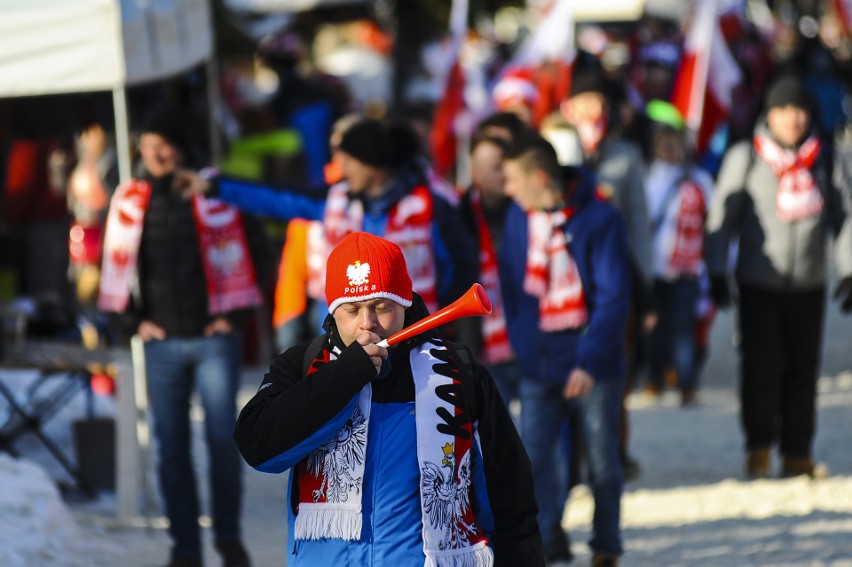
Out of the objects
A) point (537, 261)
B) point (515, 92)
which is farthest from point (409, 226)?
point (515, 92)

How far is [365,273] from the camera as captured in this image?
4.00m

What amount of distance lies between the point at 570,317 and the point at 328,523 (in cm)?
306

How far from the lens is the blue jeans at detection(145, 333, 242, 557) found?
7246 mm

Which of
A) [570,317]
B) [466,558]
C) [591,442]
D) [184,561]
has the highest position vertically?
[570,317]

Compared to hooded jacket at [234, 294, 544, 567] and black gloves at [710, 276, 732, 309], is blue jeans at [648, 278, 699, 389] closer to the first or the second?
black gloves at [710, 276, 732, 309]

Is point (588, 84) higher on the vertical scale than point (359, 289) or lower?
higher

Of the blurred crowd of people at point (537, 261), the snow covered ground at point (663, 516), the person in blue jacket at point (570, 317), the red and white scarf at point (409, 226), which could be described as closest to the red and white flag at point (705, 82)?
the blurred crowd of people at point (537, 261)

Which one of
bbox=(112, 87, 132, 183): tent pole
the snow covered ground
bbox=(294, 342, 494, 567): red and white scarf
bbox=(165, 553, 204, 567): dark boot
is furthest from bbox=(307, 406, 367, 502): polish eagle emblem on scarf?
bbox=(112, 87, 132, 183): tent pole

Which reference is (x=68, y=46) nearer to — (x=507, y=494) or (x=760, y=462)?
(x=760, y=462)

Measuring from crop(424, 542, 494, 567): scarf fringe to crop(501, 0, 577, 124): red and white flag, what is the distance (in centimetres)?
1050

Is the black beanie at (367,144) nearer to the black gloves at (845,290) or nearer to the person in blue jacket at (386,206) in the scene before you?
the person in blue jacket at (386,206)

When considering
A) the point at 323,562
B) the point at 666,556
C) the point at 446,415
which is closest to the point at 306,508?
the point at 323,562

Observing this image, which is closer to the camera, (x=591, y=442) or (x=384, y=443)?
(x=384, y=443)

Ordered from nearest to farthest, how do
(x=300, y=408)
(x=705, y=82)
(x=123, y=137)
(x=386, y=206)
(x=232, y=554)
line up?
1. (x=300, y=408)
2. (x=386, y=206)
3. (x=232, y=554)
4. (x=123, y=137)
5. (x=705, y=82)
